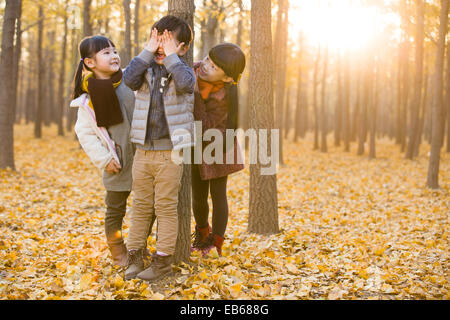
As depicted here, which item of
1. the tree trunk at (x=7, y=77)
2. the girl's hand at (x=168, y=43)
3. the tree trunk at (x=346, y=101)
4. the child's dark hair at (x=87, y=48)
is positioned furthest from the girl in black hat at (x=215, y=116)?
the tree trunk at (x=346, y=101)

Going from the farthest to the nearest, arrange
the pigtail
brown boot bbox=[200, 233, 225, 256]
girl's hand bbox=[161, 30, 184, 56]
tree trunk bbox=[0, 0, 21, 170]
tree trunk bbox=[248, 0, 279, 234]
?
tree trunk bbox=[0, 0, 21, 170]
tree trunk bbox=[248, 0, 279, 234]
brown boot bbox=[200, 233, 225, 256]
the pigtail
girl's hand bbox=[161, 30, 184, 56]

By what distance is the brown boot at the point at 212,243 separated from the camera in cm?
365

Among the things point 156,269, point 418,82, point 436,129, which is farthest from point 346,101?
point 156,269

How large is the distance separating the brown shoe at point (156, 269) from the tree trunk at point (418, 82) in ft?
39.8

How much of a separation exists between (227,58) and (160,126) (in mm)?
857

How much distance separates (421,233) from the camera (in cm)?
505

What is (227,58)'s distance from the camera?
3.15 m

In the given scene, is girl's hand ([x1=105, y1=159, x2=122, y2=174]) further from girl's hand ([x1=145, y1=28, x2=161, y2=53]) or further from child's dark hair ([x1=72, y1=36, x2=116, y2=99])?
girl's hand ([x1=145, y1=28, x2=161, y2=53])

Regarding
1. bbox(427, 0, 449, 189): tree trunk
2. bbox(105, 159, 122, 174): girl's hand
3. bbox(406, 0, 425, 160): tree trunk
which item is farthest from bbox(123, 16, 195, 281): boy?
bbox(406, 0, 425, 160): tree trunk

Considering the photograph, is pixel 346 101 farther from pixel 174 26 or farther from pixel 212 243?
pixel 174 26

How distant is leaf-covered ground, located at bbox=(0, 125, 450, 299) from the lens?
3004 mm

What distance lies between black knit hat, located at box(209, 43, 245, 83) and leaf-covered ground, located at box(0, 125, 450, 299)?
5.90ft
